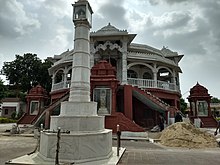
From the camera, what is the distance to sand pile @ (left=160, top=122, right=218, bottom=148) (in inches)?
425

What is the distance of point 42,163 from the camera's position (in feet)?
18.5

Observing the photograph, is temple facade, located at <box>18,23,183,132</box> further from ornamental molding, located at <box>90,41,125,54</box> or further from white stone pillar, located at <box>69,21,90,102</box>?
white stone pillar, located at <box>69,21,90,102</box>

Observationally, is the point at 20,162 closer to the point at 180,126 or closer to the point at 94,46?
the point at 180,126

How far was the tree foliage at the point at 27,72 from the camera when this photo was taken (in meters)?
36.9

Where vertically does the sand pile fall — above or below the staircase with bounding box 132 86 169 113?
below

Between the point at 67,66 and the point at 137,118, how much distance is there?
9853 mm

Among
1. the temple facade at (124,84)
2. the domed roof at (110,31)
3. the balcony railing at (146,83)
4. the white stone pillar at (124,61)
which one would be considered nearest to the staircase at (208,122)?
the temple facade at (124,84)

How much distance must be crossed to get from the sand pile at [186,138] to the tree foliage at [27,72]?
29.0 m

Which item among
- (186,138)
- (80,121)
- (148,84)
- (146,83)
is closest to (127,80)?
(146,83)

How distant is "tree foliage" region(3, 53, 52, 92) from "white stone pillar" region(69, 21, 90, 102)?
31.0 meters

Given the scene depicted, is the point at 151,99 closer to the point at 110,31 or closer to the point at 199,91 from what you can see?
the point at 199,91

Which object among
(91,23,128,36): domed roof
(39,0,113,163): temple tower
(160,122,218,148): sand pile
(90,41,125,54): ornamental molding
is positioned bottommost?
(160,122,218,148): sand pile

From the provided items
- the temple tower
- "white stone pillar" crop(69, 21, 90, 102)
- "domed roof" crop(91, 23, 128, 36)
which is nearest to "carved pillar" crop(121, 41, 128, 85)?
"domed roof" crop(91, 23, 128, 36)

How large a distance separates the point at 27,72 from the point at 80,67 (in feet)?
112
